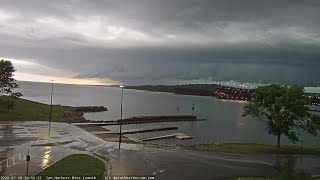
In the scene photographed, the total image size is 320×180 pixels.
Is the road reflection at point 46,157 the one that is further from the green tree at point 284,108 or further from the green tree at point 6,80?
the green tree at point 6,80

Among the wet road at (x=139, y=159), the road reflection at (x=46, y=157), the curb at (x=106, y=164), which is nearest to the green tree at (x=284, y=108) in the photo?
the wet road at (x=139, y=159)

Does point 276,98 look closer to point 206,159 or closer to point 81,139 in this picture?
point 206,159

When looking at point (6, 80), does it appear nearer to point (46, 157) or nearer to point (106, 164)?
point (46, 157)

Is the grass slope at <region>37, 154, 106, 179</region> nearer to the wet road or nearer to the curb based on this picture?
the curb

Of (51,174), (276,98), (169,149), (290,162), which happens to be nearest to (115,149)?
(169,149)

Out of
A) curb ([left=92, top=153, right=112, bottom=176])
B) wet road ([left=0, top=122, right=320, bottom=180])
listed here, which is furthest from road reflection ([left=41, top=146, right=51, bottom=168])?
curb ([left=92, top=153, right=112, bottom=176])

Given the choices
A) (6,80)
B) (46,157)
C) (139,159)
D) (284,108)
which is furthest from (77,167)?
(6,80)
